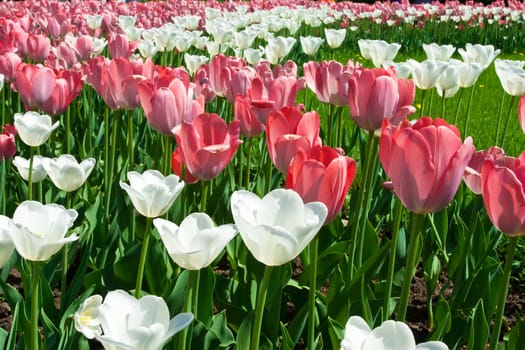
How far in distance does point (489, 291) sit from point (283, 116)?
0.81 m

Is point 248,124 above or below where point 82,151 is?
above

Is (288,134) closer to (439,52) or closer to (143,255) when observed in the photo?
(143,255)

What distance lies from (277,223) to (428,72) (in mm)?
1596

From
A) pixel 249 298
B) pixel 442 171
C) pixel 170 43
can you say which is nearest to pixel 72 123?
pixel 170 43

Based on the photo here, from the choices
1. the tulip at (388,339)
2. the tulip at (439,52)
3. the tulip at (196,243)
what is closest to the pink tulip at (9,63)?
the tulip at (439,52)

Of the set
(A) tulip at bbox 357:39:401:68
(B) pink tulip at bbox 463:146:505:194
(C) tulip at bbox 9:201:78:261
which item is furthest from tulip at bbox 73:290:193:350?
(A) tulip at bbox 357:39:401:68

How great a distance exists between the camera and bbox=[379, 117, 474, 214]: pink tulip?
1.32 meters

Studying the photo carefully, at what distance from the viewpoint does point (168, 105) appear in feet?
6.59

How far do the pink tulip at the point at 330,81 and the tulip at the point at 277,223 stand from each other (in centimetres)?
125

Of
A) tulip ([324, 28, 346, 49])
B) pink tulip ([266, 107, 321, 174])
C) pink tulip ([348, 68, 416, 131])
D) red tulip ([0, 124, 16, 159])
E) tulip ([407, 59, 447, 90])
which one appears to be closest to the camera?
pink tulip ([266, 107, 321, 174])

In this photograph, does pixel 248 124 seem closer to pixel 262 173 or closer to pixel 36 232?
pixel 262 173

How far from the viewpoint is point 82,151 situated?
3.19 metres

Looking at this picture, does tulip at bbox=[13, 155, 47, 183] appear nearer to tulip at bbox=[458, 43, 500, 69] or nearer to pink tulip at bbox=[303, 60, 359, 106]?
pink tulip at bbox=[303, 60, 359, 106]

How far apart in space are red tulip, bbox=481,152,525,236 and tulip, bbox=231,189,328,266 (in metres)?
0.37
